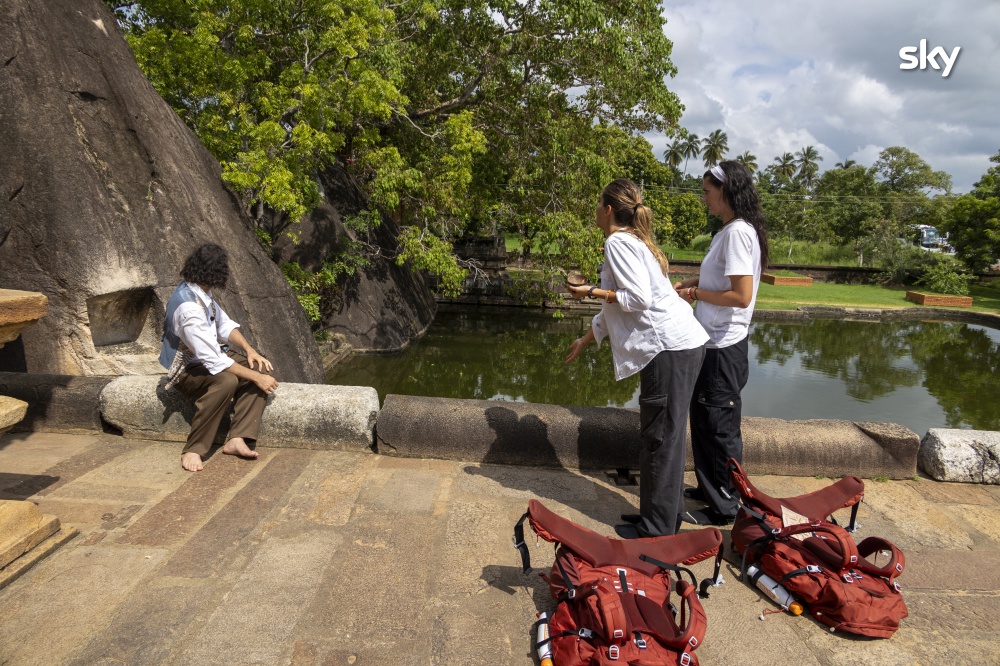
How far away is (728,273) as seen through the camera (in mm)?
Result: 3031

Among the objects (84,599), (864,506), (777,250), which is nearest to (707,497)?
(864,506)

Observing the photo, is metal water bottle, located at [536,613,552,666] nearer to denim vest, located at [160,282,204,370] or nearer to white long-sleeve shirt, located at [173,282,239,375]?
white long-sleeve shirt, located at [173,282,239,375]

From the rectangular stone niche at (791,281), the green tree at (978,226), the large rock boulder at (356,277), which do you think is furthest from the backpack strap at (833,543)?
the green tree at (978,226)

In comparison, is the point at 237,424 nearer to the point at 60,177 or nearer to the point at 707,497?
Result: the point at 707,497

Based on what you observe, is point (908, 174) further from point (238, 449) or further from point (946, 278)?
point (238, 449)

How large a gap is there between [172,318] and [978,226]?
103ft

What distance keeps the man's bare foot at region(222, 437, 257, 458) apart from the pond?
649cm

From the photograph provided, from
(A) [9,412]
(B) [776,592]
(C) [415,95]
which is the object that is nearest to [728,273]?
(B) [776,592]

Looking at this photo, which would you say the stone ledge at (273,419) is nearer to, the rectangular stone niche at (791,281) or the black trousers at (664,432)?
the black trousers at (664,432)

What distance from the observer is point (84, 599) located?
237 centimetres

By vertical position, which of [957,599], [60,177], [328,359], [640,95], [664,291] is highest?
[640,95]

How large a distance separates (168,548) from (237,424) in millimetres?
1135

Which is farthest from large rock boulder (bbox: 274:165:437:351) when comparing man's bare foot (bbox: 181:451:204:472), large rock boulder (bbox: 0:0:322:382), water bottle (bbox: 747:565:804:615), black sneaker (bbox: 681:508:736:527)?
water bottle (bbox: 747:565:804:615)

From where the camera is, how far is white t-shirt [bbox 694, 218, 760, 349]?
3012mm
